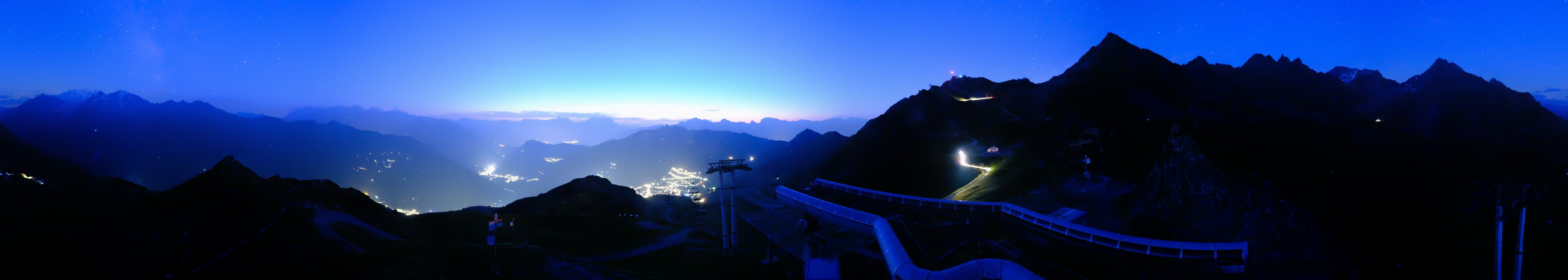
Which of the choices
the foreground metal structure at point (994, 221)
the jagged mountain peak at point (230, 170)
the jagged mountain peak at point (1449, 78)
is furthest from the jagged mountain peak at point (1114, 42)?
the jagged mountain peak at point (230, 170)

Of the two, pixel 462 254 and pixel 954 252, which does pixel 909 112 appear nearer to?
pixel 954 252

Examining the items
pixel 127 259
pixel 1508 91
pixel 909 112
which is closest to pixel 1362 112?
pixel 1508 91

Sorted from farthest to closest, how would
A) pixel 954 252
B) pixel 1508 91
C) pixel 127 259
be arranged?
pixel 1508 91 < pixel 954 252 < pixel 127 259

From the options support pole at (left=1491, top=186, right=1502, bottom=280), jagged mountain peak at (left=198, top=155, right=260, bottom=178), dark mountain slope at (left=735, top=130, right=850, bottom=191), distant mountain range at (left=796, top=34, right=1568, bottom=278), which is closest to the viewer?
support pole at (left=1491, top=186, right=1502, bottom=280)

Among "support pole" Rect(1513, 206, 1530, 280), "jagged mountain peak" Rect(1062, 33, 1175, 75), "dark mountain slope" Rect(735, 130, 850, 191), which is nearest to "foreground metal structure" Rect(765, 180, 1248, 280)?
"support pole" Rect(1513, 206, 1530, 280)

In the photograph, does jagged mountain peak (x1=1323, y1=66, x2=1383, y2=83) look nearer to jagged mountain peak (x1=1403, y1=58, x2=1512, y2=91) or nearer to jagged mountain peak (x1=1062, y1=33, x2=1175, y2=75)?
jagged mountain peak (x1=1403, y1=58, x2=1512, y2=91)

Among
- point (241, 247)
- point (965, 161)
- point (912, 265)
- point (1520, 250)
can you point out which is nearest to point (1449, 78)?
point (965, 161)

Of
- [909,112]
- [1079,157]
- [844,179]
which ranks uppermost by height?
[909,112]
